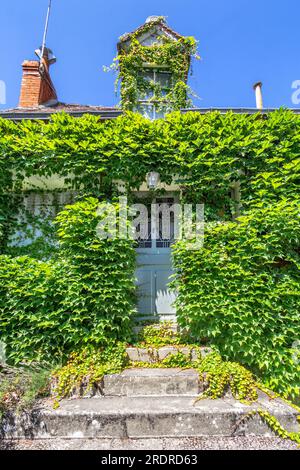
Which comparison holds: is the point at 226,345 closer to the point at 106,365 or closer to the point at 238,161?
the point at 106,365

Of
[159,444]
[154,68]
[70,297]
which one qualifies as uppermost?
[154,68]

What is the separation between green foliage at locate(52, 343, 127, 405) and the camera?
3.46 m

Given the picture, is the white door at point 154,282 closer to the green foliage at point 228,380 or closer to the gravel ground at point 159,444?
the green foliage at point 228,380

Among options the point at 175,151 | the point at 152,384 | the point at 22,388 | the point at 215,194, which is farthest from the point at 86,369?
the point at 175,151

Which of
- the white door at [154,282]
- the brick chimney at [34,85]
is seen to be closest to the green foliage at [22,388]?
the white door at [154,282]

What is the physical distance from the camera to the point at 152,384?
357 centimetres

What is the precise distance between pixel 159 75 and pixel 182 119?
3.02m

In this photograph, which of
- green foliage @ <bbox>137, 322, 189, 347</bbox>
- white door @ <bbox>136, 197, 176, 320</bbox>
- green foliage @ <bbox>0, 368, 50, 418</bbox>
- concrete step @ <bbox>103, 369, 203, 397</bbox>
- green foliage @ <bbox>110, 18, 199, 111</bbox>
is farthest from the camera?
green foliage @ <bbox>110, 18, 199, 111</bbox>

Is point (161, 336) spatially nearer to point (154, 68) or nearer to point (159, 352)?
point (159, 352)

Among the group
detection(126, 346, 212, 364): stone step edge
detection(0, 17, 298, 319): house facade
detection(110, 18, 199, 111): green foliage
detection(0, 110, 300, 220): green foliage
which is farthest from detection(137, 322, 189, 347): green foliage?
detection(110, 18, 199, 111): green foliage

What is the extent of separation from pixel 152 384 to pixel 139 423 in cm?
67

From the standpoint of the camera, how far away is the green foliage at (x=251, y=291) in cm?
387

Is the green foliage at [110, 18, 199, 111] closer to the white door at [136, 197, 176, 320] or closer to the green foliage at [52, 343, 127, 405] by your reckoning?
the white door at [136, 197, 176, 320]

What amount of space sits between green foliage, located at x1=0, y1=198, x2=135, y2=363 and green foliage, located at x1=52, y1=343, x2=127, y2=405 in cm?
18
